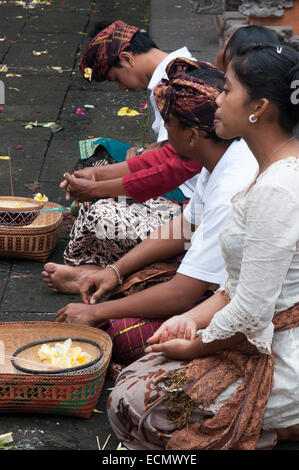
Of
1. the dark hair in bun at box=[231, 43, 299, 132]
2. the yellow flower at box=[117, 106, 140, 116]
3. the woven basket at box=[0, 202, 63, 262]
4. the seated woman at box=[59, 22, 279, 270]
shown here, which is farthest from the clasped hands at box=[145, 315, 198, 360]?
the yellow flower at box=[117, 106, 140, 116]

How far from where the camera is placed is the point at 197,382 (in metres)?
2.64

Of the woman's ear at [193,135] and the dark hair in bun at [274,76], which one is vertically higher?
the dark hair in bun at [274,76]

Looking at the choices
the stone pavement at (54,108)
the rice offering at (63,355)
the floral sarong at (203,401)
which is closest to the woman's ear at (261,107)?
the floral sarong at (203,401)

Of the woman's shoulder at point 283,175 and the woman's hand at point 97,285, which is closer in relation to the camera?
the woman's shoulder at point 283,175

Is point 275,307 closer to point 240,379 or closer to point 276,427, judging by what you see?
point 240,379

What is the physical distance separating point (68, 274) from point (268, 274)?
1889 millimetres

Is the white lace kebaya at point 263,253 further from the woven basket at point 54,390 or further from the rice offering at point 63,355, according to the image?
the rice offering at point 63,355

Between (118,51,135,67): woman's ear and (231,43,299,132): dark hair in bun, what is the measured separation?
1.98 meters

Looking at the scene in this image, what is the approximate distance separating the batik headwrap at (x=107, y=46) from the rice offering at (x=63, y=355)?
1842 millimetres

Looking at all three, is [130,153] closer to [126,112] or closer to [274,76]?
[274,76]

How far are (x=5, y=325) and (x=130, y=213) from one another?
1007 mm

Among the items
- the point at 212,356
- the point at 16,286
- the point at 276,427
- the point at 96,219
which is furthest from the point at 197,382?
the point at 16,286

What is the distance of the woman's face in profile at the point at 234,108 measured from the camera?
8.05 feet

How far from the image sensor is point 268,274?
2387mm
